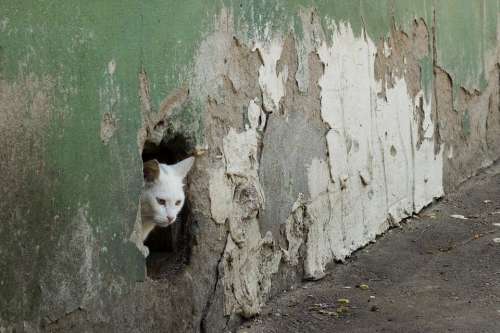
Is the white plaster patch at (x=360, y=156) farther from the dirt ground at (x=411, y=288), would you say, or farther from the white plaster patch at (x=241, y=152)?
the white plaster patch at (x=241, y=152)

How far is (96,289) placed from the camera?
11.3 ft

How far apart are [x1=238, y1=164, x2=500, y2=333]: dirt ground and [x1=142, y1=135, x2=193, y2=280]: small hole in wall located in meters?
0.55

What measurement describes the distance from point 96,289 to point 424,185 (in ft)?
13.0

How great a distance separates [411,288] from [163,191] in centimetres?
181

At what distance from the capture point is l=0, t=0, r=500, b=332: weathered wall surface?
3.12m

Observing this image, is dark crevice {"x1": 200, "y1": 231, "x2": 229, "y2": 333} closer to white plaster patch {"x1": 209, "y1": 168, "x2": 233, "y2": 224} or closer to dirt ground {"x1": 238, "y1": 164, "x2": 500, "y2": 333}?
white plaster patch {"x1": 209, "y1": 168, "x2": 233, "y2": 224}

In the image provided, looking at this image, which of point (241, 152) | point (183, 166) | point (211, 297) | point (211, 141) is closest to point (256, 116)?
point (241, 152)

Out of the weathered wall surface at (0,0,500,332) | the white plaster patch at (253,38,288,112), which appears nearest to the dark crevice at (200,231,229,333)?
the weathered wall surface at (0,0,500,332)

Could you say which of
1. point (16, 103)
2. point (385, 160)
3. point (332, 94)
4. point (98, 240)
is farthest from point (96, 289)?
point (385, 160)

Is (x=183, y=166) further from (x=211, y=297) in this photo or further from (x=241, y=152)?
(x=211, y=297)

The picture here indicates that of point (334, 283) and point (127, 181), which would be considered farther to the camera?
point (334, 283)

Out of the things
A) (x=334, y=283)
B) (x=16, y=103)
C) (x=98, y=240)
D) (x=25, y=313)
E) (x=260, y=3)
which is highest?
(x=260, y=3)

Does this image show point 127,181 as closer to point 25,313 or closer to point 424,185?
point 25,313

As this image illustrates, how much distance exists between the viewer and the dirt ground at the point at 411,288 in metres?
4.57
